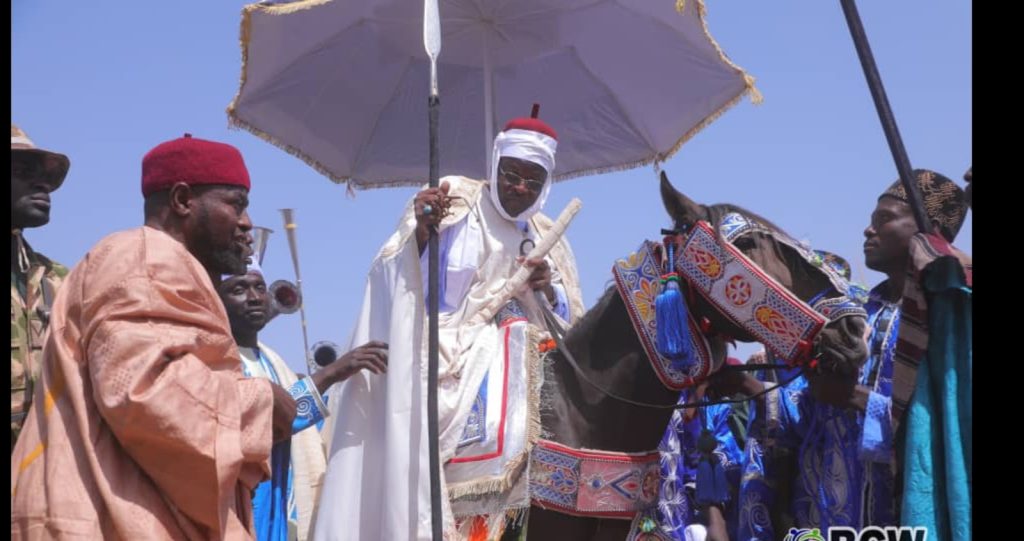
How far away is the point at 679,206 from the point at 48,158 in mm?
2959

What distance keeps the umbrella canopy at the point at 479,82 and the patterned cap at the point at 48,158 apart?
1.50 metres

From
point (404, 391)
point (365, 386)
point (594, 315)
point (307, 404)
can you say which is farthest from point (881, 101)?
point (307, 404)

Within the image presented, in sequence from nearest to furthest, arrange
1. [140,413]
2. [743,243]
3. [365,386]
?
1. [140,413]
2. [743,243]
3. [365,386]

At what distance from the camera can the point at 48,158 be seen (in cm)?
564

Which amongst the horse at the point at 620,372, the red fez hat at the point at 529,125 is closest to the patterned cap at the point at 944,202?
the horse at the point at 620,372

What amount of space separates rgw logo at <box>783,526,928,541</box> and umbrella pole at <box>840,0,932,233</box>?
1262mm

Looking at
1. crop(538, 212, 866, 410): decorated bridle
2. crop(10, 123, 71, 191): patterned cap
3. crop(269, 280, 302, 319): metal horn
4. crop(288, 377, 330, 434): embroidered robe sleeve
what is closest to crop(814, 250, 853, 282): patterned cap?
crop(538, 212, 866, 410): decorated bridle

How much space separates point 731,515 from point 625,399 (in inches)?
105

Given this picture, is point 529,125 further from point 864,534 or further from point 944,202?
point 864,534

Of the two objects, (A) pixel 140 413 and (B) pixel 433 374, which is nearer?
(A) pixel 140 413

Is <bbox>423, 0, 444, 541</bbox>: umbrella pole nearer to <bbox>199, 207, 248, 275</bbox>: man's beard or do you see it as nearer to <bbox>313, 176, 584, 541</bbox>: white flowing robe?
<bbox>313, 176, 584, 541</bbox>: white flowing robe

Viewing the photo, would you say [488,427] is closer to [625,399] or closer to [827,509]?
[625,399]

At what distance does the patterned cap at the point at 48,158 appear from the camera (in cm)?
560

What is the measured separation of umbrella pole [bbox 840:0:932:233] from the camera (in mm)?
4699
